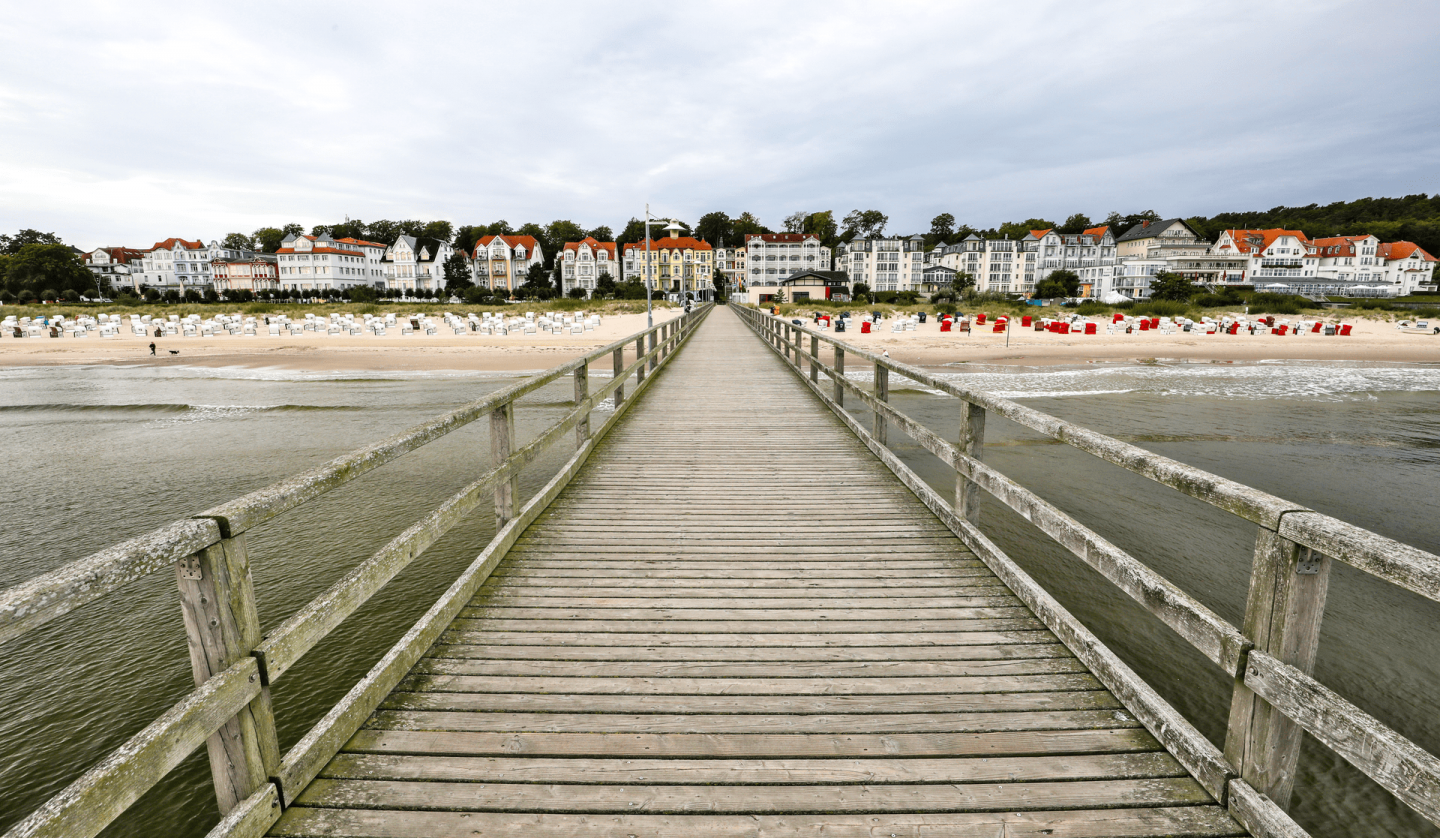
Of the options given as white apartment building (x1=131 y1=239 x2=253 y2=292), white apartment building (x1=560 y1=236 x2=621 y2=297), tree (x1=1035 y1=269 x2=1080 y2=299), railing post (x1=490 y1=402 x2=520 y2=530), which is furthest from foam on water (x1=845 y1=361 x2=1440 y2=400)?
white apartment building (x1=131 y1=239 x2=253 y2=292)

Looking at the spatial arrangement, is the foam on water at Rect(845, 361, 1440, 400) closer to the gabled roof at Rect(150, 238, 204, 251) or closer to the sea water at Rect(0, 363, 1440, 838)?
the sea water at Rect(0, 363, 1440, 838)

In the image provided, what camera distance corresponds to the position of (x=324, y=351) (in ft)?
96.2

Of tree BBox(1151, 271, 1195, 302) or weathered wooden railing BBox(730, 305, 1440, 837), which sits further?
tree BBox(1151, 271, 1195, 302)

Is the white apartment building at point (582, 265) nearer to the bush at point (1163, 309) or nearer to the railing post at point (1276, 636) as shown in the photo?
the bush at point (1163, 309)

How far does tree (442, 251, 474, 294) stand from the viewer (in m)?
97.7

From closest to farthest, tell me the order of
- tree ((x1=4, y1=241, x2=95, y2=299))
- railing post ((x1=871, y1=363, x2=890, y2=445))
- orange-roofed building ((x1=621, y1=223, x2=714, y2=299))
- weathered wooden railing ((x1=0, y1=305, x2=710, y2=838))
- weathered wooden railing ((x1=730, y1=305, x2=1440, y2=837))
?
weathered wooden railing ((x1=0, y1=305, x2=710, y2=838)) → weathered wooden railing ((x1=730, y1=305, x2=1440, y2=837)) → railing post ((x1=871, y1=363, x2=890, y2=445)) → tree ((x1=4, y1=241, x2=95, y2=299)) → orange-roofed building ((x1=621, y1=223, x2=714, y2=299))

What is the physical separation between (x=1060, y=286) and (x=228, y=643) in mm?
89411

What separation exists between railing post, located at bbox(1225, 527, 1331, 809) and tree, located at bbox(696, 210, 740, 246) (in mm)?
139666

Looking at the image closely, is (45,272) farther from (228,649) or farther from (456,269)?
(228,649)

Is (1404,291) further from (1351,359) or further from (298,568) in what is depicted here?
(298,568)

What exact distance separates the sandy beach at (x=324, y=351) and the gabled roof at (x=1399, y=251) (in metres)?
110

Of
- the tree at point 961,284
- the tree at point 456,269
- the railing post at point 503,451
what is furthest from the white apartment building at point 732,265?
the railing post at point 503,451

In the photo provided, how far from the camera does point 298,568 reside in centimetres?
648

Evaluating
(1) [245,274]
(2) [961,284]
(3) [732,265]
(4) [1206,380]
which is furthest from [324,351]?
(3) [732,265]
